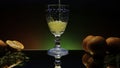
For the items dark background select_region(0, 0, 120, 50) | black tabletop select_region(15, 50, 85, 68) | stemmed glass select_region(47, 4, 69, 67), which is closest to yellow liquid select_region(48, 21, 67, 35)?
stemmed glass select_region(47, 4, 69, 67)

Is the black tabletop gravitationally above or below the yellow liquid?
below

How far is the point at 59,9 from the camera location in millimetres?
1080

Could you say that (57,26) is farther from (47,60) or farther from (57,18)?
(47,60)

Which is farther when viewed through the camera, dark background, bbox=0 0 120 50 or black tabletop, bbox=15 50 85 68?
dark background, bbox=0 0 120 50

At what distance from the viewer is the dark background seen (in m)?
1.63

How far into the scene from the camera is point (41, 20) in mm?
1642

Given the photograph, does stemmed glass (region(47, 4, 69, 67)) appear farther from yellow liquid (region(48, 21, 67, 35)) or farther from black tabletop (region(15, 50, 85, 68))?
black tabletop (region(15, 50, 85, 68))

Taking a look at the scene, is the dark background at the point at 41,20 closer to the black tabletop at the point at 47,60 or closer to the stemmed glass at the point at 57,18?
the black tabletop at the point at 47,60

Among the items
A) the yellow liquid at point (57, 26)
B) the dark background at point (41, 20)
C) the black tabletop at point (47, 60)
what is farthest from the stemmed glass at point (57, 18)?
the dark background at point (41, 20)

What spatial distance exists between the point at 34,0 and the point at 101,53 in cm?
79

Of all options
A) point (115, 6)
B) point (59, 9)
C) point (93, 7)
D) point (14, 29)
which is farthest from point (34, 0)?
point (59, 9)

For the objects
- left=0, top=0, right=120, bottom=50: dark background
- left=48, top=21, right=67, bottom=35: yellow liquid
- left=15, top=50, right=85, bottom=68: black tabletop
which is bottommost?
left=15, top=50, right=85, bottom=68: black tabletop

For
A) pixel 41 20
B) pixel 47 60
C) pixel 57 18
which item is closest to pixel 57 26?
pixel 57 18

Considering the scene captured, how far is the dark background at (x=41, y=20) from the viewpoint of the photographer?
1.63 metres
